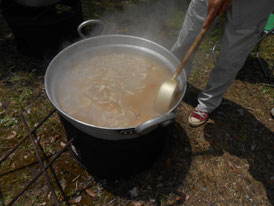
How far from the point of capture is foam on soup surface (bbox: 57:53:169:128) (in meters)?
2.47

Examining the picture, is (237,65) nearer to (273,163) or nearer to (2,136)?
(273,163)

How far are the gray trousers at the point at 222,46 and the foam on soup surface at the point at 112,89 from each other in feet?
3.45

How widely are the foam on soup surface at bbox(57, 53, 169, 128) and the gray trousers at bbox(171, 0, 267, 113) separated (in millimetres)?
1050

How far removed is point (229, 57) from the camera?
321 cm

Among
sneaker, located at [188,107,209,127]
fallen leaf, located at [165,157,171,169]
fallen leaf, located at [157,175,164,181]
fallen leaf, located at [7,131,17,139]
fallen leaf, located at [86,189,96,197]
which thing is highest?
sneaker, located at [188,107,209,127]

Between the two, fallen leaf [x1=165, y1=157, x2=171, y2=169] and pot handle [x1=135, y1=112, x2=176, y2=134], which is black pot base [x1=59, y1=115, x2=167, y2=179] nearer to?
fallen leaf [x1=165, y1=157, x2=171, y2=169]

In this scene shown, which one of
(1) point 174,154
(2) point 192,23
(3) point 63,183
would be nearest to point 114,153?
(3) point 63,183

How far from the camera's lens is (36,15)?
14.4 ft

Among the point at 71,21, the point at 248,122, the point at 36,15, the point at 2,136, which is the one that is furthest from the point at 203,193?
the point at 36,15

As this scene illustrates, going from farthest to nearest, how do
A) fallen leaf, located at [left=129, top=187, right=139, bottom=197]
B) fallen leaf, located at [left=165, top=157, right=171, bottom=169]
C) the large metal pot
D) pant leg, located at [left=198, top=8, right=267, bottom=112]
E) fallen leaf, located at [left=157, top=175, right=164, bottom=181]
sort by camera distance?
1. fallen leaf, located at [left=165, top=157, right=171, bottom=169]
2. fallen leaf, located at [left=157, top=175, right=164, bottom=181]
3. fallen leaf, located at [left=129, top=187, right=139, bottom=197]
4. pant leg, located at [left=198, top=8, right=267, bottom=112]
5. the large metal pot

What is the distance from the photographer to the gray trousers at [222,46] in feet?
9.75

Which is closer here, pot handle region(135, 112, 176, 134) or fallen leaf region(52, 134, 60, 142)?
pot handle region(135, 112, 176, 134)

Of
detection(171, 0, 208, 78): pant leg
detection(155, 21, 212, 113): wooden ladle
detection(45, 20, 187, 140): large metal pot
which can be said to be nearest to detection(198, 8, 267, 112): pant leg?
detection(171, 0, 208, 78): pant leg

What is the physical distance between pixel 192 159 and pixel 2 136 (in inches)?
129
